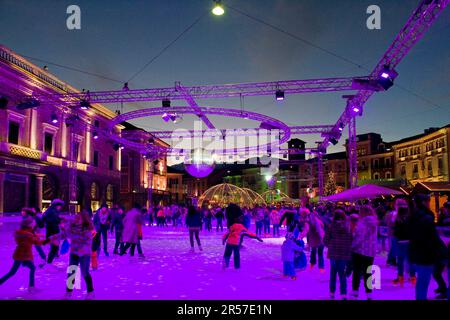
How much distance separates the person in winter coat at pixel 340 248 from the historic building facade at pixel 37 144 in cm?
2077

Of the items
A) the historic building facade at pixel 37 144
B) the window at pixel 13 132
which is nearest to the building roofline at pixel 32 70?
the historic building facade at pixel 37 144

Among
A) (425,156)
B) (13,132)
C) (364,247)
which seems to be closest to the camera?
(364,247)

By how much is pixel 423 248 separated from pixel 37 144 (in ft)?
105

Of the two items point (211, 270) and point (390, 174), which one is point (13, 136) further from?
point (390, 174)

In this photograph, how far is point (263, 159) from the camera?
48688mm

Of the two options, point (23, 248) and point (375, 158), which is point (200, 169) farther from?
point (375, 158)

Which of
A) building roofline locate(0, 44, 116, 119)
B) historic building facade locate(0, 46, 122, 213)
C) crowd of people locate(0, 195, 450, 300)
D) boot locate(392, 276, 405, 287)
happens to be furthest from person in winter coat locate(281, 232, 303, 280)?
building roofline locate(0, 44, 116, 119)

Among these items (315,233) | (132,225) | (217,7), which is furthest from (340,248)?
(217,7)

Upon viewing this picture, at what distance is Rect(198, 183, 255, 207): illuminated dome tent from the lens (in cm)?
3650

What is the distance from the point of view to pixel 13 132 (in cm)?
2898

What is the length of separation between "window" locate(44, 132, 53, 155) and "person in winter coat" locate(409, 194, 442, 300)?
108ft

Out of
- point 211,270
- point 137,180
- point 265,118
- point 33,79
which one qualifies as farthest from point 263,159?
point 211,270

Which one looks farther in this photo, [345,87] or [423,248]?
[345,87]
